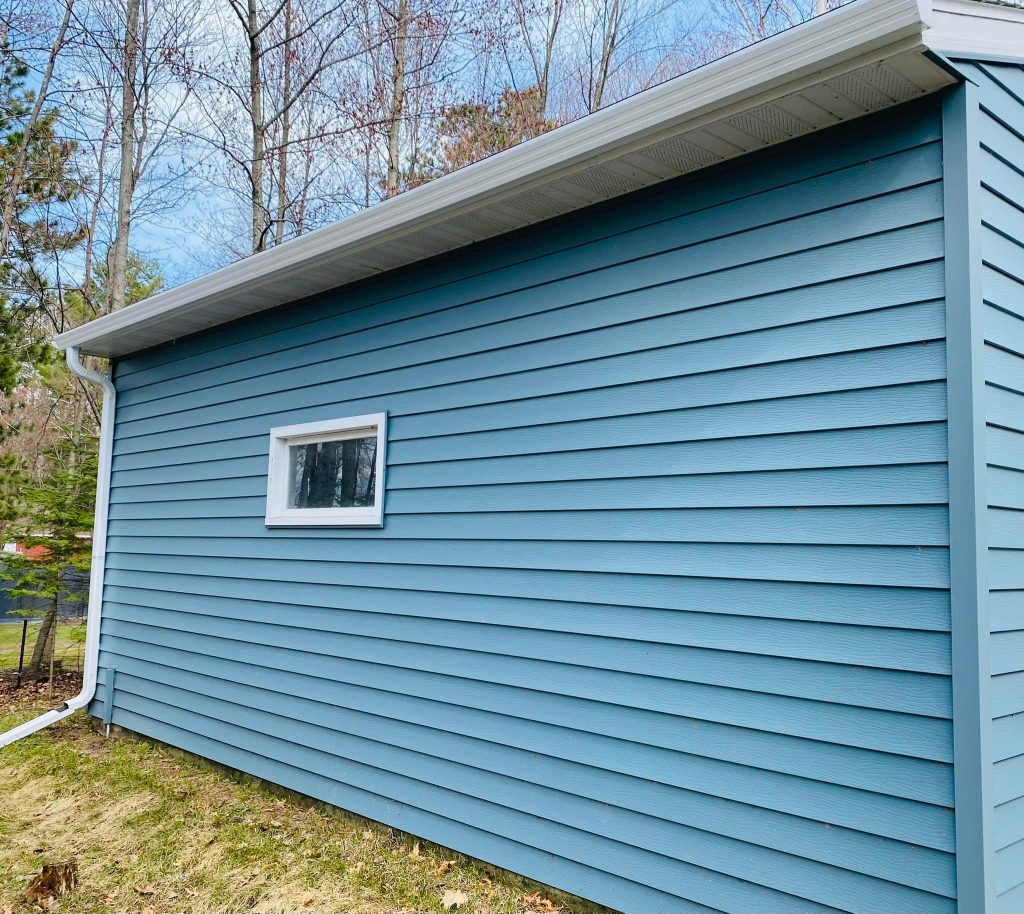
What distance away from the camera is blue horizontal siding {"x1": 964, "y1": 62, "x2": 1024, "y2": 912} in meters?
2.15

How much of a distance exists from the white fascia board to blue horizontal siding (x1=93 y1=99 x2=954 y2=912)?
7.7 inches

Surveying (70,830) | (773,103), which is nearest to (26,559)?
(70,830)

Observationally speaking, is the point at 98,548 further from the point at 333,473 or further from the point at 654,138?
the point at 654,138

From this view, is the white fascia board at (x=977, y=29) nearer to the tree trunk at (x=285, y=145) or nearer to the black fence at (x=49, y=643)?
the black fence at (x=49, y=643)

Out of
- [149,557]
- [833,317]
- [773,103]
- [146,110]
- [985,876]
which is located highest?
[146,110]

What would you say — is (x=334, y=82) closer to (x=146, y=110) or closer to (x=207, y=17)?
(x=207, y=17)

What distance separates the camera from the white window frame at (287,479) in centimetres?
389

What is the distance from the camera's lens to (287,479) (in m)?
4.55

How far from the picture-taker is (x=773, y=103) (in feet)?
7.72

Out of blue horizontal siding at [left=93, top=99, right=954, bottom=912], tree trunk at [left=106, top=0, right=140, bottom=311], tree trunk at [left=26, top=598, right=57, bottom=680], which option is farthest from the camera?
tree trunk at [left=106, top=0, right=140, bottom=311]

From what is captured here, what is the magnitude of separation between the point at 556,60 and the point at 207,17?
4.71m

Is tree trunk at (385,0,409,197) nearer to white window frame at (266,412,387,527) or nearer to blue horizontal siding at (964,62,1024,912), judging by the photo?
white window frame at (266,412,387,527)

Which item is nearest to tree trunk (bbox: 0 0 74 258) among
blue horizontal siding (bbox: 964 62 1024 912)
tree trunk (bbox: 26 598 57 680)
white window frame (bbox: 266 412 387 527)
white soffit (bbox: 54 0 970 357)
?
tree trunk (bbox: 26 598 57 680)

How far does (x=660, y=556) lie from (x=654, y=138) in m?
1.40
